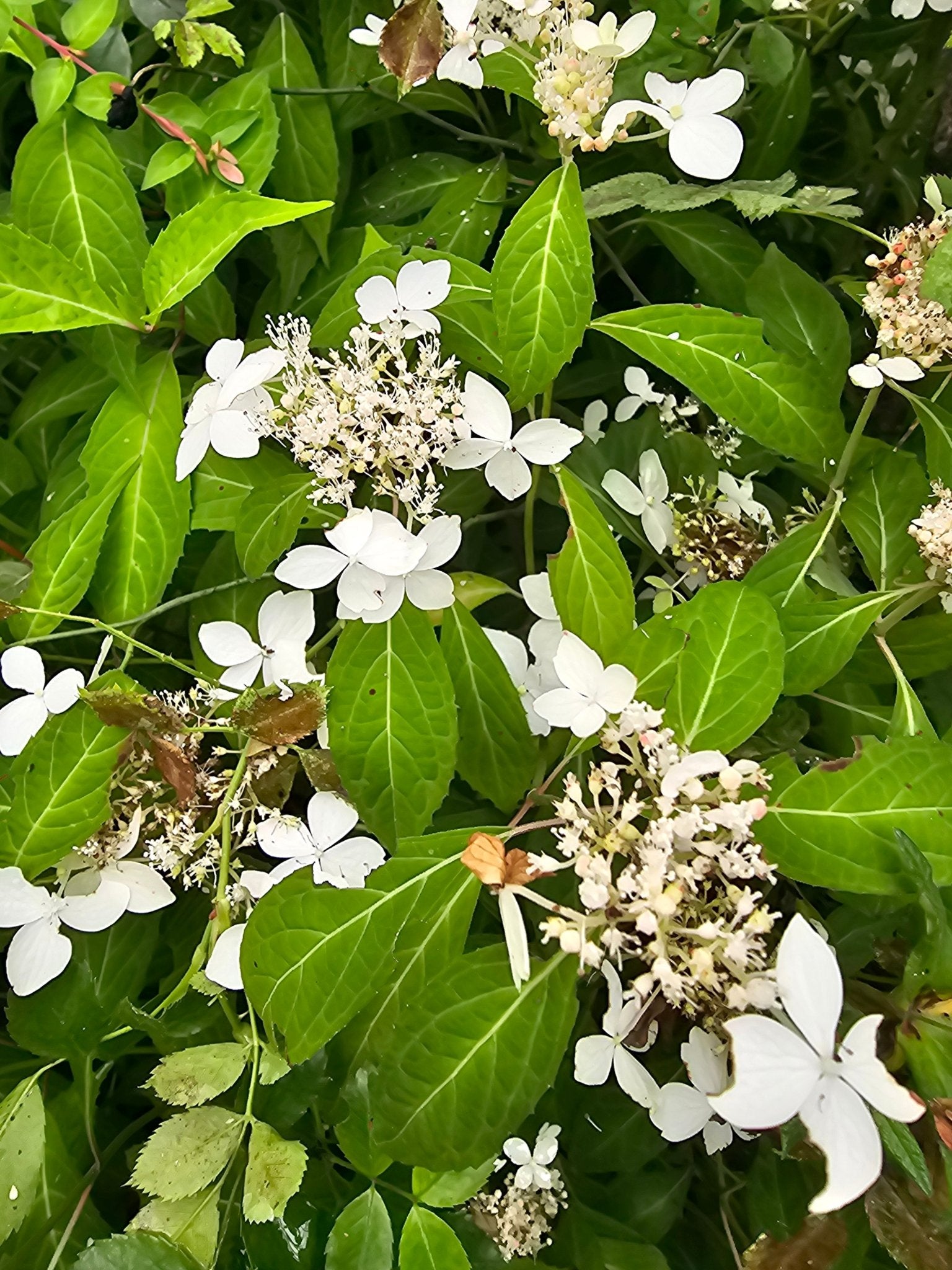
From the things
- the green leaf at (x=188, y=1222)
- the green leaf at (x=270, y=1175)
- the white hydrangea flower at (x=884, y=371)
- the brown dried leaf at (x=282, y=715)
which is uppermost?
the white hydrangea flower at (x=884, y=371)

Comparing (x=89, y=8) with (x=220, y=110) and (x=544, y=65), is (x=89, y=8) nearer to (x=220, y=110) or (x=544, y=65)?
(x=220, y=110)

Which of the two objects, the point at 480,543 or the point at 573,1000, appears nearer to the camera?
the point at 573,1000

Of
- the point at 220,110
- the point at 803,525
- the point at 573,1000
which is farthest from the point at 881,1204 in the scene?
the point at 220,110

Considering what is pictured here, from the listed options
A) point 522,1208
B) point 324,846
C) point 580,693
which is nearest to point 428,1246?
point 522,1208

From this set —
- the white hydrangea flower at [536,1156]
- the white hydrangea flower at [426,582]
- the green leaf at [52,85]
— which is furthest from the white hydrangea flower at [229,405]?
the white hydrangea flower at [536,1156]

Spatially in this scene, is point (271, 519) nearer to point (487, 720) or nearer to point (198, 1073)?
point (487, 720)

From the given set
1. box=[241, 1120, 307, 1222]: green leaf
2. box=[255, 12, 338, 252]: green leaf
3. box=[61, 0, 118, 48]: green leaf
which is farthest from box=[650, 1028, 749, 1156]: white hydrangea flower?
box=[61, 0, 118, 48]: green leaf

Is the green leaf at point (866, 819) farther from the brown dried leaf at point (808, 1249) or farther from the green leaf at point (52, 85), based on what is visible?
the green leaf at point (52, 85)
